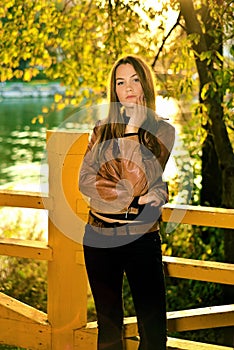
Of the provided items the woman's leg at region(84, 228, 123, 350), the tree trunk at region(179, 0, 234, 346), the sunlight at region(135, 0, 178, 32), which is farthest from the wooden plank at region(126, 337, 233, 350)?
the sunlight at region(135, 0, 178, 32)

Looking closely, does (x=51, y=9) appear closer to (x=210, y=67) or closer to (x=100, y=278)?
(x=210, y=67)

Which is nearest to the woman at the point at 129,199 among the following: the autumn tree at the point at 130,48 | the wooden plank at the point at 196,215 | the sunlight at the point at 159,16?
the wooden plank at the point at 196,215

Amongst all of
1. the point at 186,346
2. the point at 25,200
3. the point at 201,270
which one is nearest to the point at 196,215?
the point at 201,270

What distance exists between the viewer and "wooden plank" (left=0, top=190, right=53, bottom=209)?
3516 millimetres

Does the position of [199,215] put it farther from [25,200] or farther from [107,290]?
[25,200]

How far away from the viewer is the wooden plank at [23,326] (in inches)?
144

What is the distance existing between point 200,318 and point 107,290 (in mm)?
582

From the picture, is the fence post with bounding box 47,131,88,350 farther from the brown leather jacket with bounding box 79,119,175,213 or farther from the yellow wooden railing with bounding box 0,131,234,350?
the brown leather jacket with bounding box 79,119,175,213

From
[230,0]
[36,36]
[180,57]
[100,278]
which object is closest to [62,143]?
[100,278]

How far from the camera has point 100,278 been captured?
3.07 m

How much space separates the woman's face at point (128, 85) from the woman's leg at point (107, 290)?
0.55 meters

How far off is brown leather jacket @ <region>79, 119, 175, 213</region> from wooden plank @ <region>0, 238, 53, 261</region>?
59 centimetres

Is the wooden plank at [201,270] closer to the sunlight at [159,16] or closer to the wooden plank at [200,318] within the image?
the wooden plank at [200,318]

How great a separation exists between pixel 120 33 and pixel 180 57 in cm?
72
